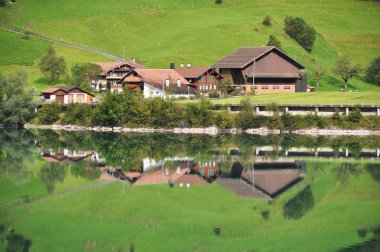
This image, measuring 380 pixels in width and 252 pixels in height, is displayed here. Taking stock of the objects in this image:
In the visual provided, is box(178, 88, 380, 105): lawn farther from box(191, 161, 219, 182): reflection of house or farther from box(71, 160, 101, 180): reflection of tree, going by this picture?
box(71, 160, 101, 180): reflection of tree

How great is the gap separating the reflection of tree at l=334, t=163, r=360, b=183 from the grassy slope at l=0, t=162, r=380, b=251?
8.59ft

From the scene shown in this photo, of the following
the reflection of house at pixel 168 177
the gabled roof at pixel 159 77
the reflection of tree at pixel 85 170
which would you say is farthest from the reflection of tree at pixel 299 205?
the gabled roof at pixel 159 77

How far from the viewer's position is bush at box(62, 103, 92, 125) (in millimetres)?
106375

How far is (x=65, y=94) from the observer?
119625 mm

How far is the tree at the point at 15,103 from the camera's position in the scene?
107 m

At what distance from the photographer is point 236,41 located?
148875 millimetres

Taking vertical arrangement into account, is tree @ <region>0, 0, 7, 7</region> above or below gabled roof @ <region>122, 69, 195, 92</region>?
above

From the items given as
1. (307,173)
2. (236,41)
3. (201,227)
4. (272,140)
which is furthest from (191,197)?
(236,41)

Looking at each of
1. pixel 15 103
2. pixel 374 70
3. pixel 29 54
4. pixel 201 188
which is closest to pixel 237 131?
pixel 15 103

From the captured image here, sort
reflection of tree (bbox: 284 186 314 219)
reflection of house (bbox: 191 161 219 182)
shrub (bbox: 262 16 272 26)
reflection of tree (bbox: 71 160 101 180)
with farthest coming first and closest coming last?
shrub (bbox: 262 16 272 26), reflection of tree (bbox: 71 160 101 180), reflection of house (bbox: 191 161 219 182), reflection of tree (bbox: 284 186 314 219)

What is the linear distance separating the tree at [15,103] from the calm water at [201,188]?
597 inches

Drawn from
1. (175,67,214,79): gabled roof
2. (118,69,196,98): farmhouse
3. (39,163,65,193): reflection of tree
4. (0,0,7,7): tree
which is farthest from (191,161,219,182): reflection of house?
(0,0,7,7): tree

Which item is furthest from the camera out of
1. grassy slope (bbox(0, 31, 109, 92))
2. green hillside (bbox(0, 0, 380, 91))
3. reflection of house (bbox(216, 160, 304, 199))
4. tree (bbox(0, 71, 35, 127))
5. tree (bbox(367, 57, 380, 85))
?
green hillside (bbox(0, 0, 380, 91))

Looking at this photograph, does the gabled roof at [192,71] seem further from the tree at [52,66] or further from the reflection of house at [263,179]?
the reflection of house at [263,179]
